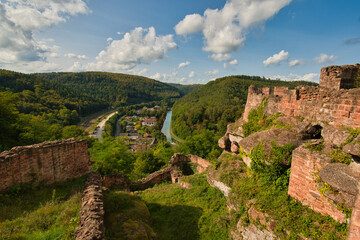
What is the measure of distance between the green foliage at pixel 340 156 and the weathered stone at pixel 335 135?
0.52 meters

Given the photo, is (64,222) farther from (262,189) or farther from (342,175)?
(342,175)

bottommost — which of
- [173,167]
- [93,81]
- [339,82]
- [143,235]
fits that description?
[173,167]

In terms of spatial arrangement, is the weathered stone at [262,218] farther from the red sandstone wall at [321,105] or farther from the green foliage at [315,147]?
the red sandstone wall at [321,105]

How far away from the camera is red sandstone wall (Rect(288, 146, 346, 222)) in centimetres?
579

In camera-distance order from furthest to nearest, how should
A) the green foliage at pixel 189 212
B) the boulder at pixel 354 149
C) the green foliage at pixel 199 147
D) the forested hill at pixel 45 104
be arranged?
the green foliage at pixel 199 147, the forested hill at pixel 45 104, the green foliage at pixel 189 212, the boulder at pixel 354 149

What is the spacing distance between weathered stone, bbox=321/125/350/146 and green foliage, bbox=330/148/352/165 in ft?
1.70

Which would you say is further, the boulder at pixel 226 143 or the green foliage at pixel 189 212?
the boulder at pixel 226 143

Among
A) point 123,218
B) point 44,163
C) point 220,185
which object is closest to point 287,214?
point 220,185

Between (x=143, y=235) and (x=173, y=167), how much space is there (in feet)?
34.8

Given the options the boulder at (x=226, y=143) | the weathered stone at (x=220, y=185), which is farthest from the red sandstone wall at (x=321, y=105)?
the weathered stone at (x=220, y=185)

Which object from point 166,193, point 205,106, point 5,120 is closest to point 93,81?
point 205,106

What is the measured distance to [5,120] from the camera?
56.6ft

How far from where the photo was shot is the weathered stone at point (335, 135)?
Result: 6160 millimetres

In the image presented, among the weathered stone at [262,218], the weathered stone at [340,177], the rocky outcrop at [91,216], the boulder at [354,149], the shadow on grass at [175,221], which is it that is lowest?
the shadow on grass at [175,221]
